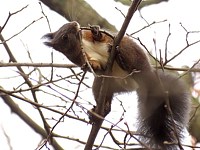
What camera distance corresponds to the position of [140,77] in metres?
2.37

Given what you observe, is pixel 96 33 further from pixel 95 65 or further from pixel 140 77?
pixel 140 77

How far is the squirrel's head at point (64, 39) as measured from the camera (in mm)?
2246

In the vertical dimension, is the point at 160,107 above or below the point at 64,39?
below

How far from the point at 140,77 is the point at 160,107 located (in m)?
0.20

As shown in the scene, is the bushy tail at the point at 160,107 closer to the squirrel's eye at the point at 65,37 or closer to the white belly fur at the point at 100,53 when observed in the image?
the white belly fur at the point at 100,53

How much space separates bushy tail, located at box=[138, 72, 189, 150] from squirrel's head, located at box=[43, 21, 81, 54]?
1.41 ft

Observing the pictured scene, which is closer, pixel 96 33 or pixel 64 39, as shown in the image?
pixel 96 33

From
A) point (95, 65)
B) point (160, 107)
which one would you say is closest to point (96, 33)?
point (95, 65)

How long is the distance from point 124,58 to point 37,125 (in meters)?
0.66

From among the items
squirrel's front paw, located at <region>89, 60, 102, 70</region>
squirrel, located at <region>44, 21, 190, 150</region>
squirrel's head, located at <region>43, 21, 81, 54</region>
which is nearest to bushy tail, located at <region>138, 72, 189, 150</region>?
squirrel, located at <region>44, 21, 190, 150</region>

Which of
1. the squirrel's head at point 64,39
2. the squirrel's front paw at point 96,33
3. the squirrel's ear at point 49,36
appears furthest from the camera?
the squirrel's ear at point 49,36

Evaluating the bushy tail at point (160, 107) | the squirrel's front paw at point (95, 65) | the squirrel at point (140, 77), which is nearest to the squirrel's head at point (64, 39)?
the squirrel at point (140, 77)

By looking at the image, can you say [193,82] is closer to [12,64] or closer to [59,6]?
[59,6]

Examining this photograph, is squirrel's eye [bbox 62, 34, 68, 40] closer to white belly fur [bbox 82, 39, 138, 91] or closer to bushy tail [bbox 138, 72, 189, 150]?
white belly fur [bbox 82, 39, 138, 91]
